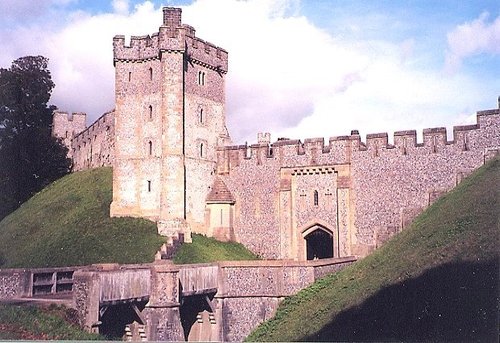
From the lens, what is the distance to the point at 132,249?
26.1 m

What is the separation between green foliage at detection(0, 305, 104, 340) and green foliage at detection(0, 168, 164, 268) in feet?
34.0

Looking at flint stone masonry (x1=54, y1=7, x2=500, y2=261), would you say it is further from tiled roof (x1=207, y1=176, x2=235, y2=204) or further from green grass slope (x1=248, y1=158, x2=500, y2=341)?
green grass slope (x1=248, y1=158, x2=500, y2=341)

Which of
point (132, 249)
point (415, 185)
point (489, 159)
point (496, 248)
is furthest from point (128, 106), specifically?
point (496, 248)

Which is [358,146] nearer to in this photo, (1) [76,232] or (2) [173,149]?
(2) [173,149]

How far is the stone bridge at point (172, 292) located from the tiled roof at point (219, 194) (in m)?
6.60

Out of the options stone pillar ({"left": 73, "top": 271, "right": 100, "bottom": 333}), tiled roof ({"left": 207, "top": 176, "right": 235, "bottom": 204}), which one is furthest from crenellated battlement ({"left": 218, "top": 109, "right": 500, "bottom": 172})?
stone pillar ({"left": 73, "top": 271, "right": 100, "bottom": 333})

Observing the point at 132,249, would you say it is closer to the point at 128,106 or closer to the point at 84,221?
the point at 84,221

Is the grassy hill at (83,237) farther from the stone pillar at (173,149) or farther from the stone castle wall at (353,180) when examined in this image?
the stone castle wall at (353,180)

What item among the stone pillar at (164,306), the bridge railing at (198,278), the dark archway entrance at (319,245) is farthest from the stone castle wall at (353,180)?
the stone pillar at (164,306)

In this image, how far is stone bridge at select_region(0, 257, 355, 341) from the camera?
669 inches

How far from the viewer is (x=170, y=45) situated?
28047 millimetres

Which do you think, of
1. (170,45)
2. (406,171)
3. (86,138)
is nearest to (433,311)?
(406,171)

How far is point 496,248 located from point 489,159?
412 inches

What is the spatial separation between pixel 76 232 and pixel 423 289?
17.9 metres
